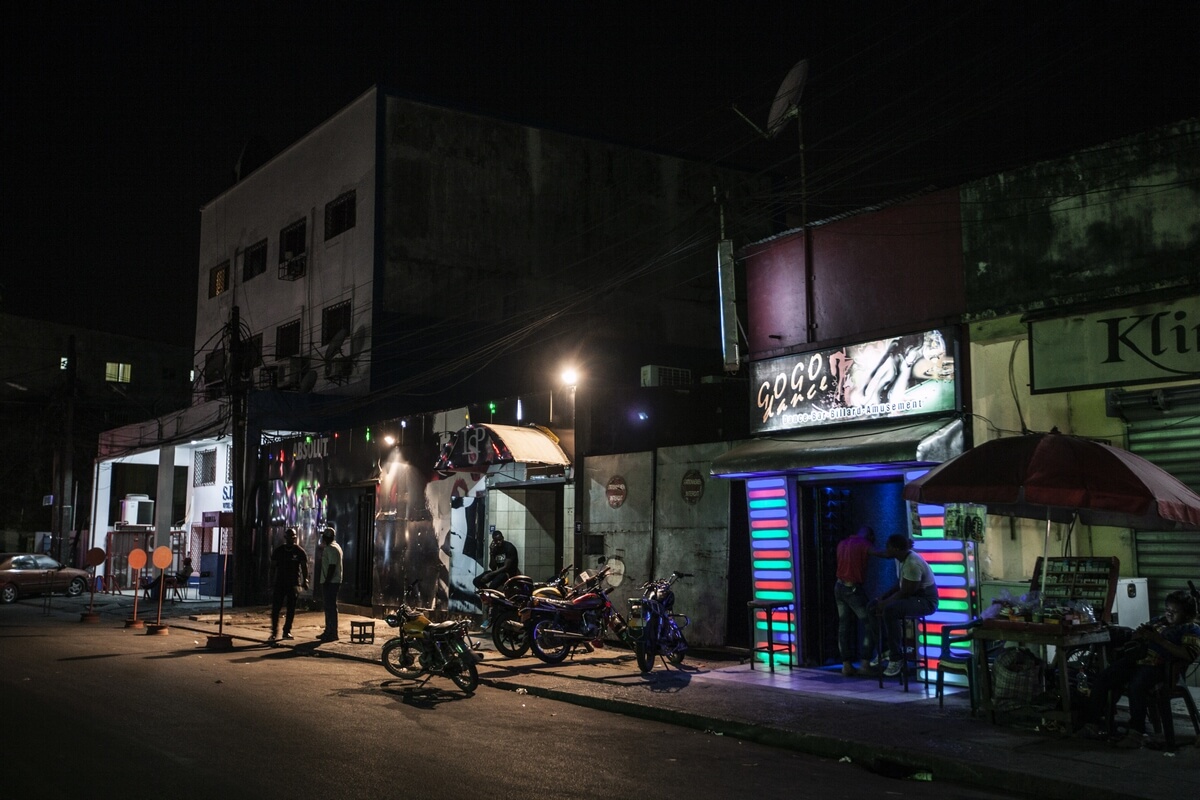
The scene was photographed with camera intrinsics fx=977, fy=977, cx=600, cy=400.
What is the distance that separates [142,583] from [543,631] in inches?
953

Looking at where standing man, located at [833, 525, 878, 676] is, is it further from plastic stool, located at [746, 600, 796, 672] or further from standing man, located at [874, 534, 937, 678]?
plastic stool, located at [746, 600, 796, 672]

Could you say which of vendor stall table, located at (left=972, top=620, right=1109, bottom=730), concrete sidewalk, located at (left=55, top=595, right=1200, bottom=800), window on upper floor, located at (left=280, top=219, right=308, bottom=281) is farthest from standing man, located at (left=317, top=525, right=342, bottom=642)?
window on upper floor, located at (left=280, top=219, right=308, bottom=281)

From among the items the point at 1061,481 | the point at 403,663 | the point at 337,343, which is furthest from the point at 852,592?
the point at 337,343

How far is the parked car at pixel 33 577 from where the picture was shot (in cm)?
3114

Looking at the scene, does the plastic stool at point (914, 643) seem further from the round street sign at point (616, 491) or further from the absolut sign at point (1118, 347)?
the round street sign at point (616, 491)

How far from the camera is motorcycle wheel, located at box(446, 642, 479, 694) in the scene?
12312 mm

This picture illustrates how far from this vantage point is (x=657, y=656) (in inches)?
599

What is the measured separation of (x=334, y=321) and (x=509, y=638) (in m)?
20.0

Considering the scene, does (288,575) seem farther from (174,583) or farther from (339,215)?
(339,215)

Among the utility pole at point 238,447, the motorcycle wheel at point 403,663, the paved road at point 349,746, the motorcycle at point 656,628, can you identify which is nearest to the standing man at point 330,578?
the paved road at point 349,746

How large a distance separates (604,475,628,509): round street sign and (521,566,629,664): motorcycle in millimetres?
2570

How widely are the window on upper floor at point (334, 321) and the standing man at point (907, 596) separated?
23.0m

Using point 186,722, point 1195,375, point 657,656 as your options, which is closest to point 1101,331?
point 1195,375

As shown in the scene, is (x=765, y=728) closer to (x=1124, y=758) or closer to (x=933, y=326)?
(x=1124, y=758)
